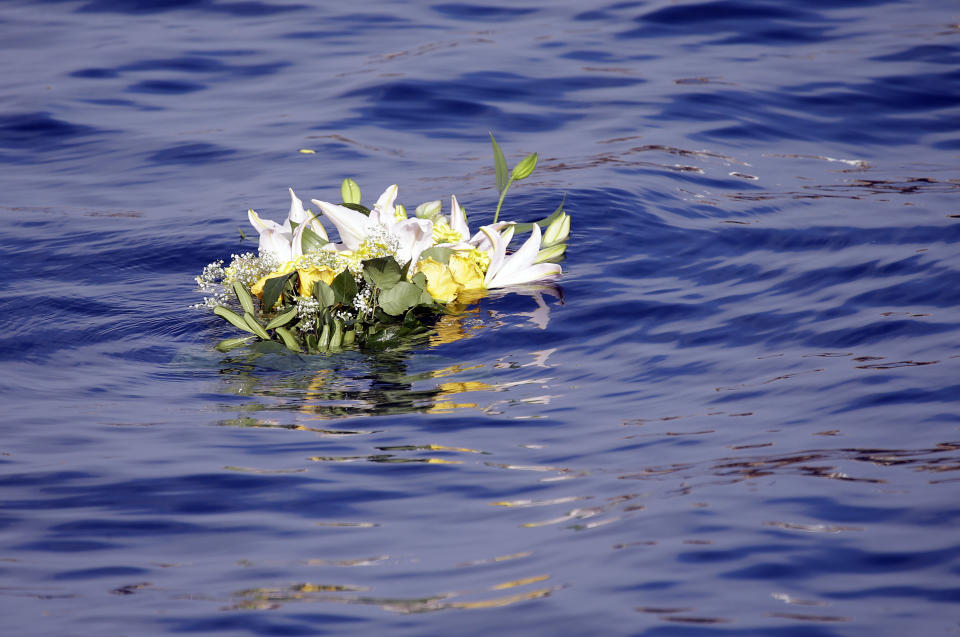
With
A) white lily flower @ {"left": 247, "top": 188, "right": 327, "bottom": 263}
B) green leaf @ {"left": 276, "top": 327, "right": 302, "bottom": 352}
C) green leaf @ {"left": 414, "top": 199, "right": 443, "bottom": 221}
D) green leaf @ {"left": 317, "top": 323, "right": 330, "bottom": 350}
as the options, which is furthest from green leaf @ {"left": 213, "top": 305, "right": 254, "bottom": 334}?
green leaf @ {"left": 414, "top": 199, "right": 443, "bottom": 221}

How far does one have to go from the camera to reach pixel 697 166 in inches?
312

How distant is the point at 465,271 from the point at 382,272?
550mm

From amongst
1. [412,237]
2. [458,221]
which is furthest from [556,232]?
[412,237]

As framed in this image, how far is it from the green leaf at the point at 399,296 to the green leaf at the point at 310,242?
429mm

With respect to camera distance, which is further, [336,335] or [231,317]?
[336,335]

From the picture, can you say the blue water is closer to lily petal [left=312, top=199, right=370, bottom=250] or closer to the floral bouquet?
the floral bouquet

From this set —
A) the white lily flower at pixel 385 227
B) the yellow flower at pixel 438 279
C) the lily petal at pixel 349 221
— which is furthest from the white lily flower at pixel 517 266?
the lily petal at pixel 349 221

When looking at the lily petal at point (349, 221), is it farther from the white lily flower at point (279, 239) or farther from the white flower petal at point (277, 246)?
the white flower petal at point (277, 246)

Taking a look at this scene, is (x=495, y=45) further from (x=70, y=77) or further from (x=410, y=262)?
(x=410, y=262)

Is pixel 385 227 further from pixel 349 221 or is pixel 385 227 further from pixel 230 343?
pixel 230 343

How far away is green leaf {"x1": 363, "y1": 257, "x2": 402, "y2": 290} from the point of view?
4719 millimetres

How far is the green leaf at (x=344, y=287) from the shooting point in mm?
4754

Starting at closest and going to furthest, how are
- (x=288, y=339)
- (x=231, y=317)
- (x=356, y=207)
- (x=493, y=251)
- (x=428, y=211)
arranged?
1. (x=231, y=317)
2. (x=288, y=339)
3. (x=356, y=207)
4. (x=493, y=251)
5. (x=428, y=211)

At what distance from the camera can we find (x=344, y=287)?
4.78m
